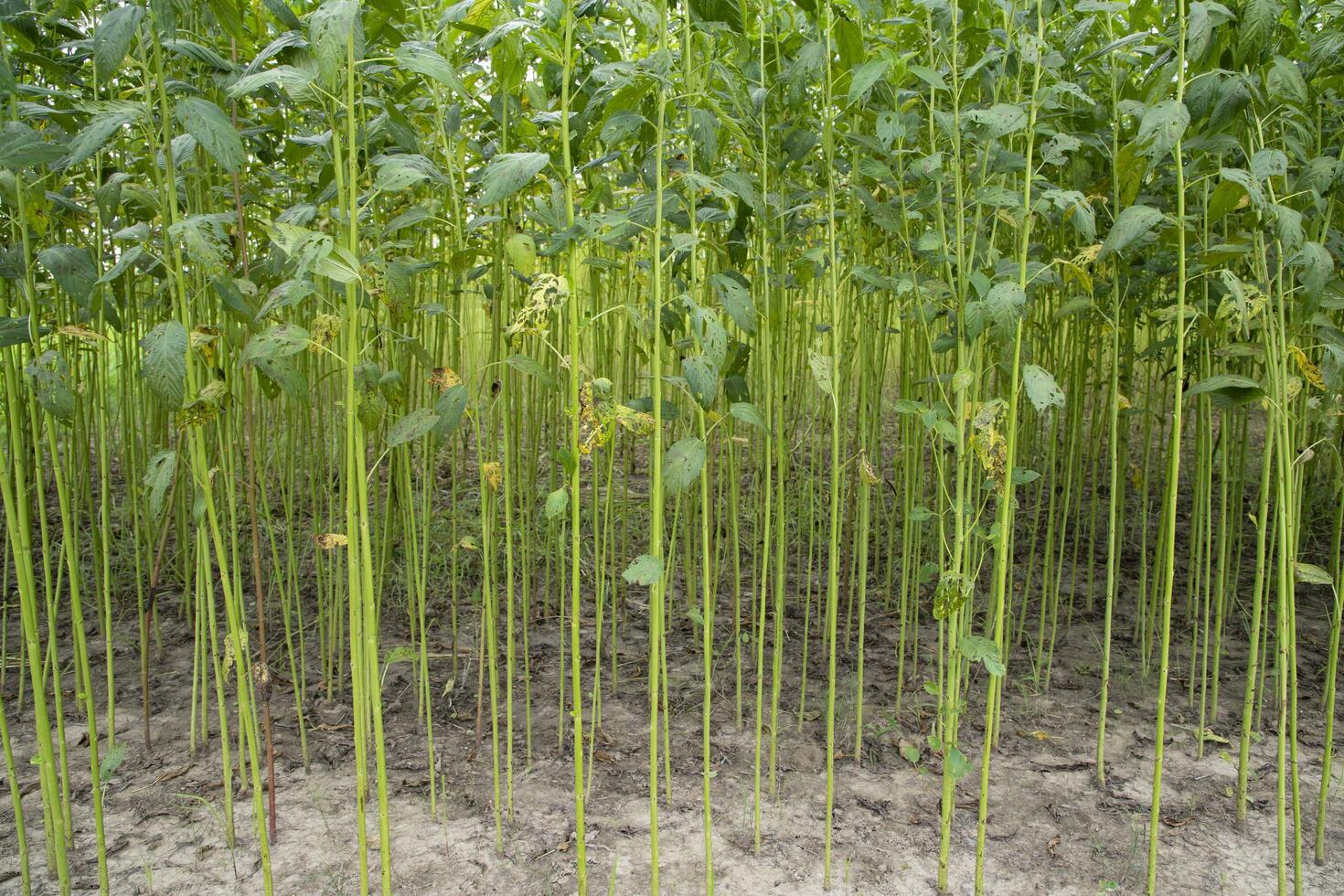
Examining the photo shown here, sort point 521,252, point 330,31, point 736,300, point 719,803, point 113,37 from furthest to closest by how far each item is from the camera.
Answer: point 719,803
point 736,300
point 521,252
point 113,37
point 330,31

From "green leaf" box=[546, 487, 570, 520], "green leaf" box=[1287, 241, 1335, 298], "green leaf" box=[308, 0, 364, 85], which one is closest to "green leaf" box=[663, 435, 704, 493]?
"green leaf" box=[546, 487, 570, 520]

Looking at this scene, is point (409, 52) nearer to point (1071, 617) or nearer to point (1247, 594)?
point (1071, 617)

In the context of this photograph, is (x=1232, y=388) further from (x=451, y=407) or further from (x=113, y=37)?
(x=113, y=37)

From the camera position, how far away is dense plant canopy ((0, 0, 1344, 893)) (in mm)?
1358

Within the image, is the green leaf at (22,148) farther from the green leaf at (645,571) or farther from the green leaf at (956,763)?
the green leaf at (956,763)

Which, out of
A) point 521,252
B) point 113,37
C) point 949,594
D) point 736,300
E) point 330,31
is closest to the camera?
Answer: point 330,31

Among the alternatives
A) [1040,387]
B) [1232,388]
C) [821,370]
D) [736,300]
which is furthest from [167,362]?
[1232,388]

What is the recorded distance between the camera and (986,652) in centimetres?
148

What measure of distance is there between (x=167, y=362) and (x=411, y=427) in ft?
1.08

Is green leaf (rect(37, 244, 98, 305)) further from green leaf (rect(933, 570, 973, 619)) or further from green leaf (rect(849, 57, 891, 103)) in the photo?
green leaf (rect(933, 570, 973, 619))

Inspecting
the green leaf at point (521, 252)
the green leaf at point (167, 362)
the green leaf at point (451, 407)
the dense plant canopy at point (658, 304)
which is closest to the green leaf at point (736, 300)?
the dense plant canopy at point (658, 304)

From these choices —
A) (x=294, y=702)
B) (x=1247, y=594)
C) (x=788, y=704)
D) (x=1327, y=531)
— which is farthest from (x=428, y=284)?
(x=1327, y=531)

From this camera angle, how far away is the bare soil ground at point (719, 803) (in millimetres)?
1729

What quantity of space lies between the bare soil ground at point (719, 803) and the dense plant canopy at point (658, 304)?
0.13ft
